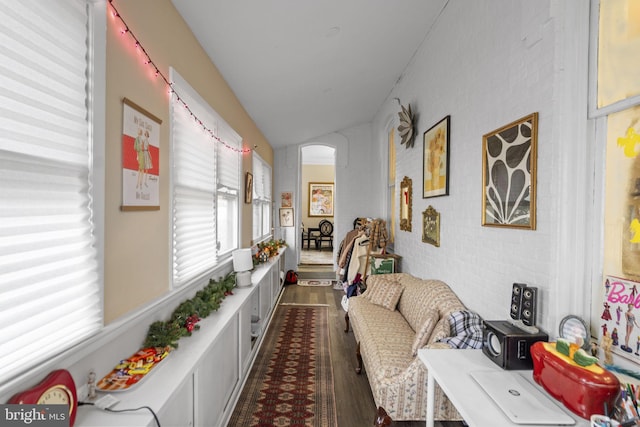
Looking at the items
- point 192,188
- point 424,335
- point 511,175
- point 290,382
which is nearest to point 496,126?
point 511,175

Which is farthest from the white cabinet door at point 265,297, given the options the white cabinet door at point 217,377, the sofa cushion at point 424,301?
the sofa cushion at point 424,301

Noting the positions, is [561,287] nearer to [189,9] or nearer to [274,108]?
[189,9]

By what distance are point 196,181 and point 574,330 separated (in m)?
2.51

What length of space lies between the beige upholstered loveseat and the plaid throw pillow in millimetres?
43

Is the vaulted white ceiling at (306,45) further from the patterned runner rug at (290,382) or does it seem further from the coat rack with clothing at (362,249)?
the patterned runner rug at (290,382)

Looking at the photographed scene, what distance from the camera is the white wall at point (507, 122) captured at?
1459mm

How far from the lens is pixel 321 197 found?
35.8 feet

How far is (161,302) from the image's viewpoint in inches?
73.3

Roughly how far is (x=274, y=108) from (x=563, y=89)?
3403 mm

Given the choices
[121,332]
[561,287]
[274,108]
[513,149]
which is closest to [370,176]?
[274,108]

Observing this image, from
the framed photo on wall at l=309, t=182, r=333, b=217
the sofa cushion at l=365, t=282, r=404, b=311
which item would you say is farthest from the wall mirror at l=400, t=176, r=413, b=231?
the framed photo on wall at l=309, t=182, r=333, b=217

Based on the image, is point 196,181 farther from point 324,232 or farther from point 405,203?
point 324,232

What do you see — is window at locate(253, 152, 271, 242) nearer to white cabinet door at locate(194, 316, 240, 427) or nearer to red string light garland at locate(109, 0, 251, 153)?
red string light garland at locate(109, 0, 251, 153)

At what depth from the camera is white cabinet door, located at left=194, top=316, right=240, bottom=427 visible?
5.73 feet
